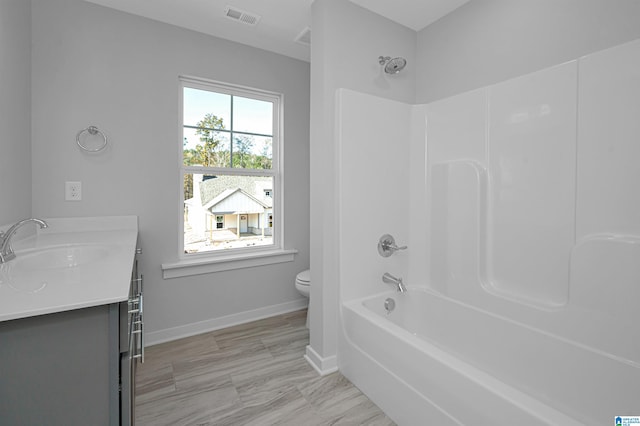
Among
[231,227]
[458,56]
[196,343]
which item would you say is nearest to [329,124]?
[458,56]

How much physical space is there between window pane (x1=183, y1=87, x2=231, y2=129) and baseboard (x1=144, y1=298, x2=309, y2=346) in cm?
163

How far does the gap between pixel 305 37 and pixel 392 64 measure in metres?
0.90

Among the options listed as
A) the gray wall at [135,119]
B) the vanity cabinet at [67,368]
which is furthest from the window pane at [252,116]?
the vanity cabinet at [67,368]

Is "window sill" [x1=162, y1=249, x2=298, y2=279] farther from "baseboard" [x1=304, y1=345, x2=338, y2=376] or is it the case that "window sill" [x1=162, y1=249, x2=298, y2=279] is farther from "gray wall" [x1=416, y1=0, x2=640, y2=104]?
"gray wall" [x1=416, y1=0, x2=640, y2=104]

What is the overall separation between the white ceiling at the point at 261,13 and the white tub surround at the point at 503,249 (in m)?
0.63

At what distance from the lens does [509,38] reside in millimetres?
1739

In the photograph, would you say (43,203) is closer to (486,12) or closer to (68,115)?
(68,115)

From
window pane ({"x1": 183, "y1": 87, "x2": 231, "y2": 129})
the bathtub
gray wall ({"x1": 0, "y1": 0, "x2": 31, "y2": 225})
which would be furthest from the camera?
window pane ({"x1": 183, "y1": 87, "x2": 231, "y2": 129})

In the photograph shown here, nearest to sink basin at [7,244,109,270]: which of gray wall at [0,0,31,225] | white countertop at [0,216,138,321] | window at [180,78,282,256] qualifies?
white countertop at [0,216,138,321]

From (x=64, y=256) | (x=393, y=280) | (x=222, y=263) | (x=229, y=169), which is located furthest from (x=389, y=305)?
(x=64, y=256)

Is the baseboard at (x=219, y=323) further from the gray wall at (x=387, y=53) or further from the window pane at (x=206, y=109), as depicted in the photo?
the window pane at (x=206, y=109)

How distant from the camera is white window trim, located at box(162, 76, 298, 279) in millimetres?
2352

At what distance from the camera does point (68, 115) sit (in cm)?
195

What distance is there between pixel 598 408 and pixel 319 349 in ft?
4.53
